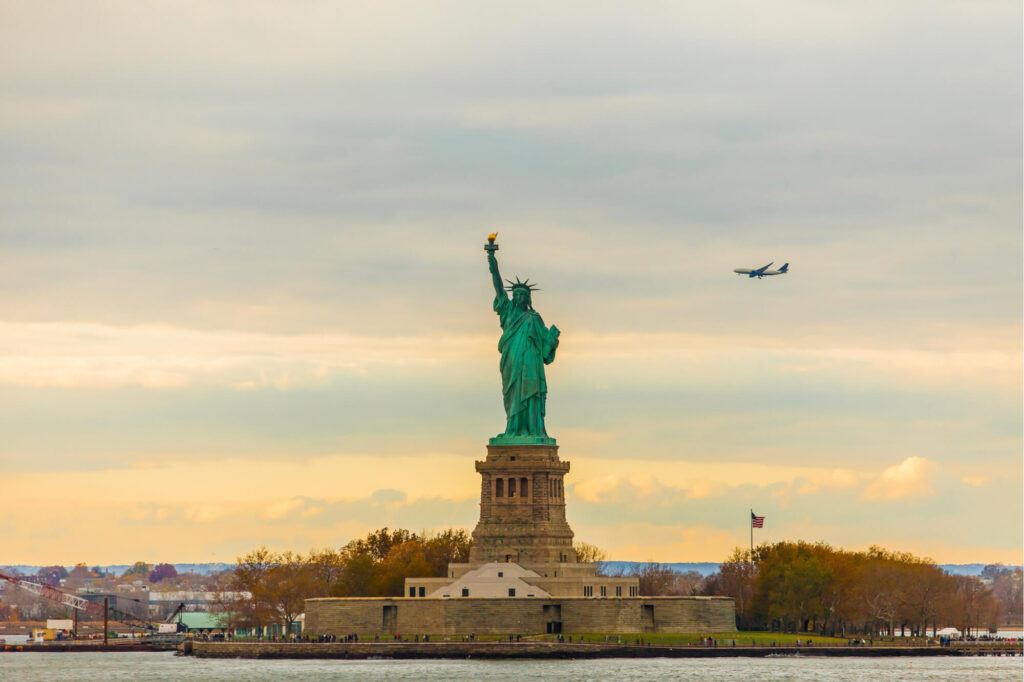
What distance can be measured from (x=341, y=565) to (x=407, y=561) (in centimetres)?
1404

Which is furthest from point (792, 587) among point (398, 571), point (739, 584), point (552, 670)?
point (552, 670)

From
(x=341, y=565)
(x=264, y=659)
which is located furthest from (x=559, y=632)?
(x=341, y=565)

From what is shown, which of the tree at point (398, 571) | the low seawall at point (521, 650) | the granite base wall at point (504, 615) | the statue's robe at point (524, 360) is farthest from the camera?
the tree at point (398, 571)

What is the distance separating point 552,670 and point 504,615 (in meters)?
17.0

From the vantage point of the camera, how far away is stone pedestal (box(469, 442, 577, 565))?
135125mm

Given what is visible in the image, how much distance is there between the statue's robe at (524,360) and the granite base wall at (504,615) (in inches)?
579

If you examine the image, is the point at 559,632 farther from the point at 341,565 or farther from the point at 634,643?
the point at 341,565

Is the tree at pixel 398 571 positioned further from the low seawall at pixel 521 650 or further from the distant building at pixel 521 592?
the low seawall at pixel 521 650

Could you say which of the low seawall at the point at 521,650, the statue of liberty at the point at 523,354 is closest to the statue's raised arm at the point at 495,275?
the statue of liberty at the point at 523,354

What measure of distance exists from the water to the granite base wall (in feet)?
17.7

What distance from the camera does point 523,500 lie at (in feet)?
447

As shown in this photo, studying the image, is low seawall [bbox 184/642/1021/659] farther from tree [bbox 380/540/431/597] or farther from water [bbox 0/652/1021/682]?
tree [bbox 380/540/431/597]

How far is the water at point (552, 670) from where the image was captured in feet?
356

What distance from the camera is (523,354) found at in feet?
456
